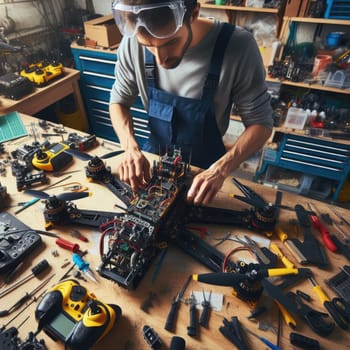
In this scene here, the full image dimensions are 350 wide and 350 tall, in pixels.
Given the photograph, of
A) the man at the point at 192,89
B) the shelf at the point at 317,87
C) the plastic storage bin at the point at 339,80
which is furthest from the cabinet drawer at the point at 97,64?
the plastic storage bin at the point at 339,80

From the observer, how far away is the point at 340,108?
2652 mm

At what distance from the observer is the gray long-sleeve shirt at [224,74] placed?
1.32 meters

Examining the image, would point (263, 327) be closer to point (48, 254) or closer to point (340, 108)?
point (48, 254)

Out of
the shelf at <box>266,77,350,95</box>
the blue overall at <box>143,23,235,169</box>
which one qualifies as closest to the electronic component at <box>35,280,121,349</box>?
the blue overall at <box>143,23,235,169</box>

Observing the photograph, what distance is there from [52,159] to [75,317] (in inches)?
36.8

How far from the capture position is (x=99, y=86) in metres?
3.16

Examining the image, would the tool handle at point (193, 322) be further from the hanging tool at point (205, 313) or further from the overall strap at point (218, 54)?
the overall strap at point (218, 54)

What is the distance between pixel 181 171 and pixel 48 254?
0.68m

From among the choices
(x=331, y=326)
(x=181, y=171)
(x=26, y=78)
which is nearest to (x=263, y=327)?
(x=331, y=326)

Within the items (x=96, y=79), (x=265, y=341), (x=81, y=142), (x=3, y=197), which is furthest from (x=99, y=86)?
(x=265, y=341)

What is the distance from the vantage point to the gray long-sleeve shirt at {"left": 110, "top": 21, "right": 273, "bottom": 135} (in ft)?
4.32

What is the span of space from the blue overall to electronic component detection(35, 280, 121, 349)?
99 cm

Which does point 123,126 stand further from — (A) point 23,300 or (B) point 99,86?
(B) point 99,86

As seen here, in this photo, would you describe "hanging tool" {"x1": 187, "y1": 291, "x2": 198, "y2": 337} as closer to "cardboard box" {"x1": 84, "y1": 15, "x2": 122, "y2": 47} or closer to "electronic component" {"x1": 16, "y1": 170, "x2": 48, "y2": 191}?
"electronic component" {"x1": 16, "y1": 170, "x2": 48, "y2": 191}
